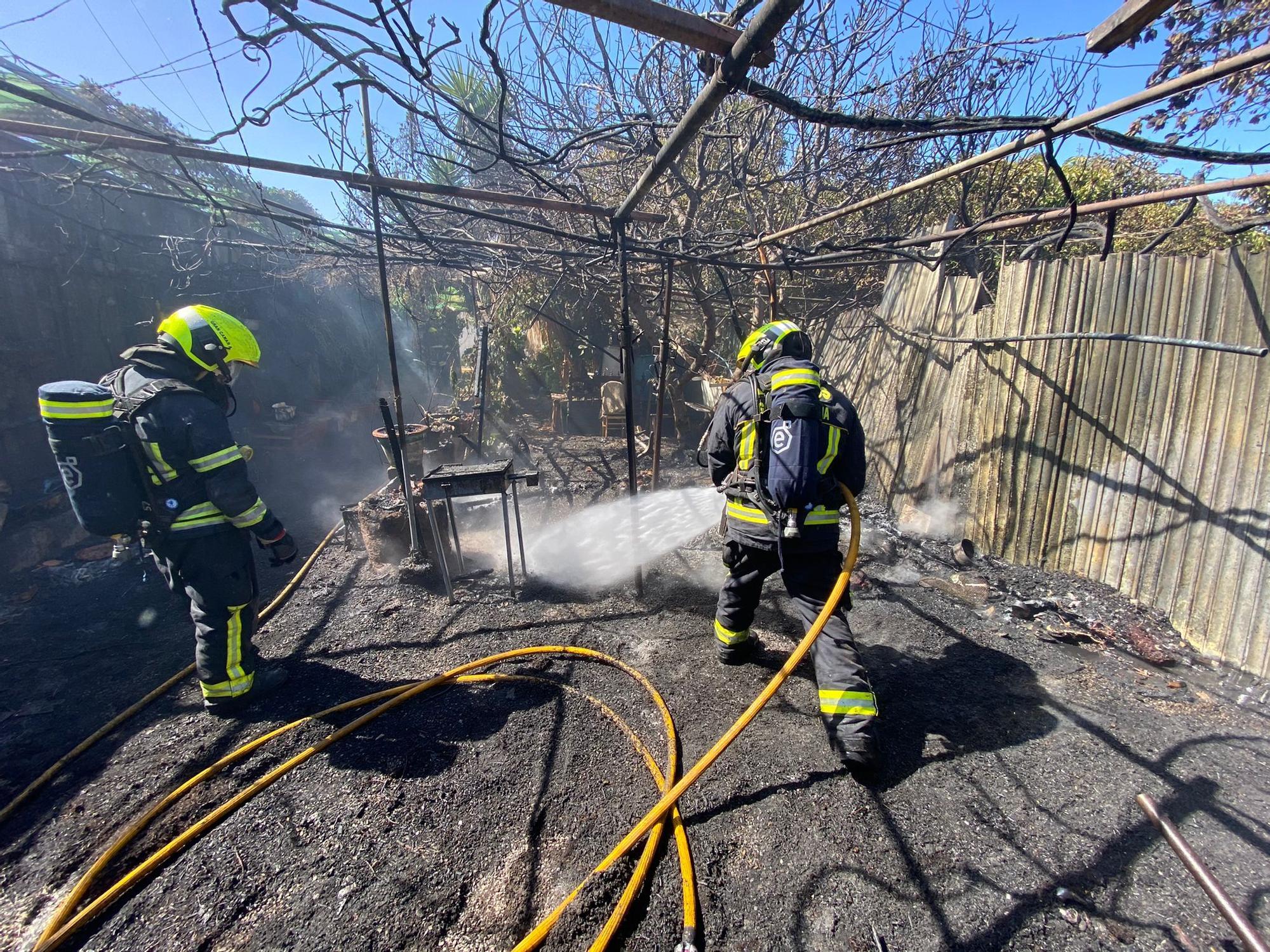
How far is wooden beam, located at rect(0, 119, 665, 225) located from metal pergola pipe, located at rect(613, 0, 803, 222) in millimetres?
1234

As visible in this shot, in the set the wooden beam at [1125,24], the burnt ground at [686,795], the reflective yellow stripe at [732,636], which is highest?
the wooden beam at [1125,24]

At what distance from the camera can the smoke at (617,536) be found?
16.6ft

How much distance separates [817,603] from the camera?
9.86 ft

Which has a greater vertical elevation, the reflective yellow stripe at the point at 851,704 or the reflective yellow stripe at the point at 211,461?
→ the reflective yellow stripe at the point at 211,461

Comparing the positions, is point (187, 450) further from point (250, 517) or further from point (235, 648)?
point (235, 648)

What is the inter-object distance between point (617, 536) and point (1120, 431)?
15.1 ft

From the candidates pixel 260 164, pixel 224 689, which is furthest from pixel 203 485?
pixel 260 164

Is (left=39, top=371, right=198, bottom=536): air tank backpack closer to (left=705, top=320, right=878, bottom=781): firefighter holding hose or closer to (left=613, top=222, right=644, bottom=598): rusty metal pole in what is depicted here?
(left=613, top=222, right=644, bottom=598): rusty metal pole

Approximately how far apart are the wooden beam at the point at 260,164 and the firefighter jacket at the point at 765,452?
6.74ft

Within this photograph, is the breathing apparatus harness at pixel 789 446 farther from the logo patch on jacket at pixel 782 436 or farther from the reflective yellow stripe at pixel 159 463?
the reflective yellow stripe at pixel 159 463

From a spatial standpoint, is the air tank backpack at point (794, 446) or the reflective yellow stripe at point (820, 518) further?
the reflective yellow stripe at point (820, 518)

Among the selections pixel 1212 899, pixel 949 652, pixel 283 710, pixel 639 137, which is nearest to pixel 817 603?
pixel 949 652

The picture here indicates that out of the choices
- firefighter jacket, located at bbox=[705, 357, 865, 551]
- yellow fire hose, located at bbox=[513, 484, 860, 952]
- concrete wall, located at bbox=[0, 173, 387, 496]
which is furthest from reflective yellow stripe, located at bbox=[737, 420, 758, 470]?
concrete wall, located at bbox=[0, 173, 387, 496]

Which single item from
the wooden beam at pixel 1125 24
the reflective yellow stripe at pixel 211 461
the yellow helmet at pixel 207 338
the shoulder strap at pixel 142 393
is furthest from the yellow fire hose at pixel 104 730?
the wooden beam at pixel 1125 24
